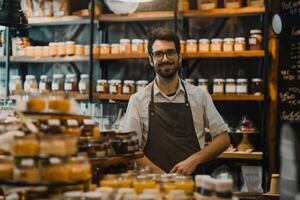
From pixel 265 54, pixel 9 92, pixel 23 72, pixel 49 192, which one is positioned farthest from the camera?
pixel 23 72

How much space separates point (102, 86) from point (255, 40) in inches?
63.3

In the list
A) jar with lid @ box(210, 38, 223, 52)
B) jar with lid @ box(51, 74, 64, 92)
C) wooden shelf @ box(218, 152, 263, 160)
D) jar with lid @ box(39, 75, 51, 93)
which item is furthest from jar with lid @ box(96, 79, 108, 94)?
wooden shelf @ box(218, 152, 263, 160)

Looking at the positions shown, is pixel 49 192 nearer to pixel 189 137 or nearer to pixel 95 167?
pixel 95 167

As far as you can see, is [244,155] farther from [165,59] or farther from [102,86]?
[165,59]

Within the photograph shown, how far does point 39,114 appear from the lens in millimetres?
2270

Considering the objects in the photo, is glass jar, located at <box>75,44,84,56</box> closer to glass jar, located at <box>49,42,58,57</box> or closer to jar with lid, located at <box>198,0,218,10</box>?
glass jar, located at <box>49,42,58,57</box>

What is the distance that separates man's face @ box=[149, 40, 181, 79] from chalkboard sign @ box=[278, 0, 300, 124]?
1889 mm

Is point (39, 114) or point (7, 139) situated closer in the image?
point (7, 139)

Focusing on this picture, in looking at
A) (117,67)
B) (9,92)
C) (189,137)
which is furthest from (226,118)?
(9,92)

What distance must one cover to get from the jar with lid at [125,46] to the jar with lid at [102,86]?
1.21 ft

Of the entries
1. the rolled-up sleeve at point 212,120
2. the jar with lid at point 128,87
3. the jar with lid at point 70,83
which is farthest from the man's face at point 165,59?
the jar with lid at point 70,83

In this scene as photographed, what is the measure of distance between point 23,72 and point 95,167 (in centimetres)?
416

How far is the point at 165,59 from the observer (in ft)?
11.6

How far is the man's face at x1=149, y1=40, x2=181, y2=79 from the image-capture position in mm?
3523
